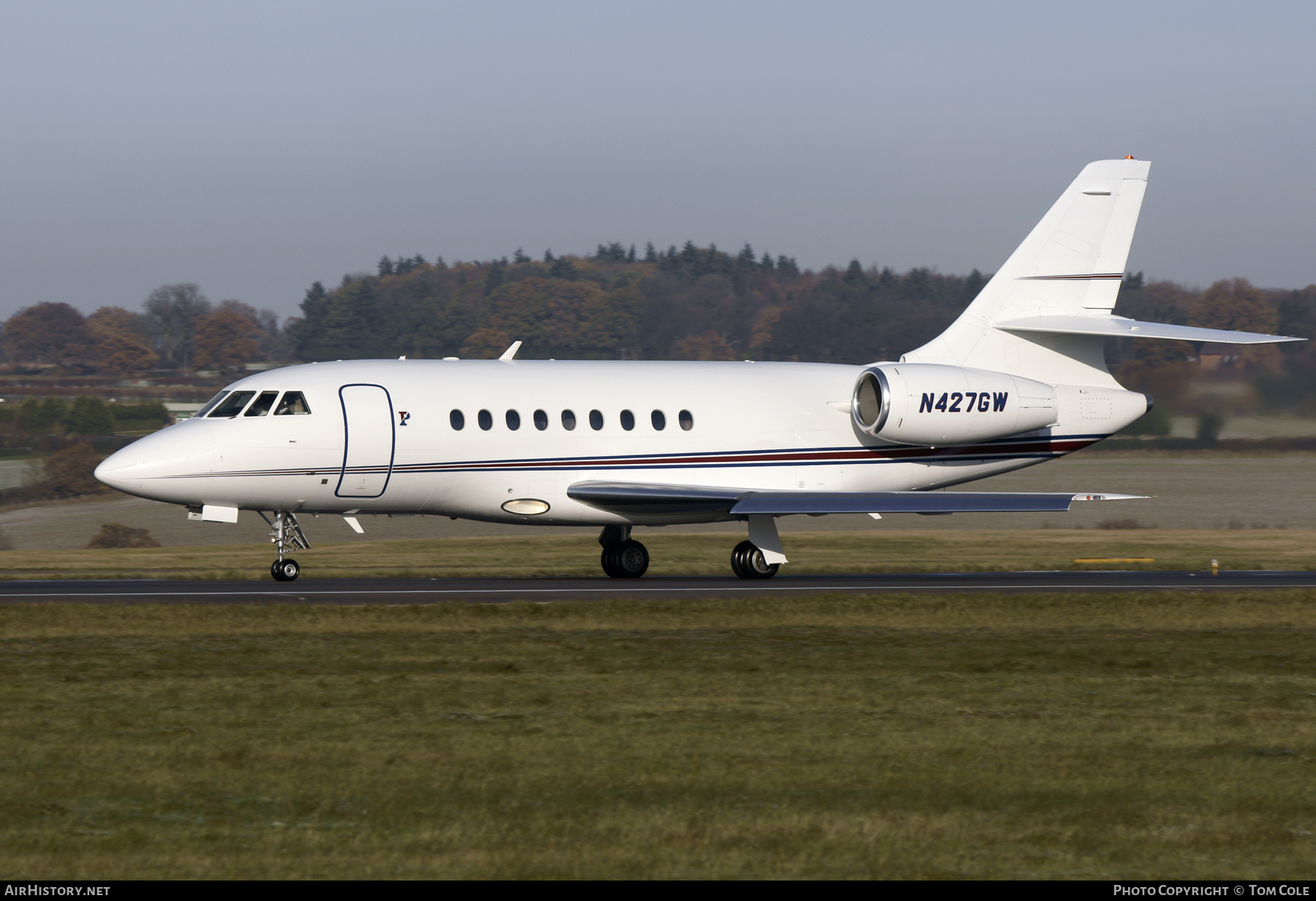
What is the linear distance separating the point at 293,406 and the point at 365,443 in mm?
1326

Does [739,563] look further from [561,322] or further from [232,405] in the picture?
[561,322]

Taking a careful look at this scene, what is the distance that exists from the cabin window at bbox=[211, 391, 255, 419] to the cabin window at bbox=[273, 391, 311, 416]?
19.8 inches

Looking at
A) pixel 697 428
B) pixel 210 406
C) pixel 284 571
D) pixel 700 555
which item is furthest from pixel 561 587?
pixel 700 555

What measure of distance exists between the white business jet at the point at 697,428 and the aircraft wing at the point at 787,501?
48 mm

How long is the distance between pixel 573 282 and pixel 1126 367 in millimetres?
123272

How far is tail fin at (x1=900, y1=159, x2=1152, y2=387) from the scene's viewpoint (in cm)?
3027

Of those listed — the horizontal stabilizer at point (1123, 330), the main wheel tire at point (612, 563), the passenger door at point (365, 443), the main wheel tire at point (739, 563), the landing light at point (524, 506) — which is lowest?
the main wheel tire at point (612, 563)

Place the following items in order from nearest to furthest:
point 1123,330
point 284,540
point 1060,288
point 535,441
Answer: point 284,540 < point 535,441 < point 1123,330 < point 1060,288

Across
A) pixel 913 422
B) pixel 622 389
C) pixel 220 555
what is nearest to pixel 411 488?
pixel 622 389

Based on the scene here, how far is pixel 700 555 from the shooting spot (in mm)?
39250

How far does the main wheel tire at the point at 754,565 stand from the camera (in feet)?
91.5

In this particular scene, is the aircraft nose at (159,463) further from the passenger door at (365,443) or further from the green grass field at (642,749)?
the green grass field at (642,749)

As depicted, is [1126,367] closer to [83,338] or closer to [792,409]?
[792,409]

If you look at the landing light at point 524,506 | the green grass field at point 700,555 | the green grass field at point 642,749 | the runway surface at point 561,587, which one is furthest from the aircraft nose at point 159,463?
the landing light at point 524,506
